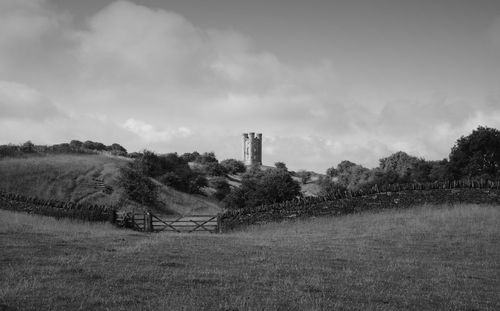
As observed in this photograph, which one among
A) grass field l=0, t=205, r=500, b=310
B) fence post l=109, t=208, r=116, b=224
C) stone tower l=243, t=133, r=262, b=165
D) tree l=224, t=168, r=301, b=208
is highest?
stone tower l=243, t=133, r=262, b=165

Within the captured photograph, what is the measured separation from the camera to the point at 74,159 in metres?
57.5

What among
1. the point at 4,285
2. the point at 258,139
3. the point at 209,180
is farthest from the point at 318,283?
the point at 258,139

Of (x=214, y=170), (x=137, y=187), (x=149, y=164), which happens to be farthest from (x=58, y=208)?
(x=214, y=170)

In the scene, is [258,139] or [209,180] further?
[258,139]

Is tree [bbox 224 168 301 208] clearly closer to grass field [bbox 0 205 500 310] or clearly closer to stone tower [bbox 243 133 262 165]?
grass field [bbox 0 205 500 310]

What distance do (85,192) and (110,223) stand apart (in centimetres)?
1730

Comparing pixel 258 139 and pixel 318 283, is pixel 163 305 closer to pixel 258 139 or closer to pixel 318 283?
pixel 318 283

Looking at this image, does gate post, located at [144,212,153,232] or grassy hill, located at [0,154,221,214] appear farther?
grassy hill, located at [0,154,221,214]

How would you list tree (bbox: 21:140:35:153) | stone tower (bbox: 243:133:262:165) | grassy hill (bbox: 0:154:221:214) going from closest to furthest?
1. grassy hill (bbox: 0:154:221:214)
2. tree (bbox: 21:140:35:153)
3. stone tower (bbox: 243:133:262:165)

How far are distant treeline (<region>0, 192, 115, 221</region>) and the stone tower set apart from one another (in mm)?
135357

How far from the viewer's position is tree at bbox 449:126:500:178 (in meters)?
59.7

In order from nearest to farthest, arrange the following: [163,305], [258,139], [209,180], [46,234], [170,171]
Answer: [163,305]
[46,234]
[170,171]
[209,180]
[258,139]

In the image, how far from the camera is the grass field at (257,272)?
1031 cm

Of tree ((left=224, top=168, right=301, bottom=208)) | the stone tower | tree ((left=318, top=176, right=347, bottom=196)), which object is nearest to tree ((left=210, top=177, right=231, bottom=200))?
tree ((left=224, top=168, right=301, bottom=208))
